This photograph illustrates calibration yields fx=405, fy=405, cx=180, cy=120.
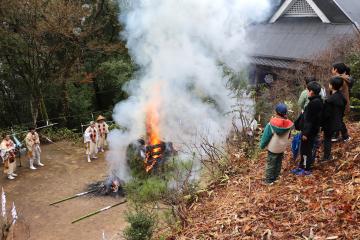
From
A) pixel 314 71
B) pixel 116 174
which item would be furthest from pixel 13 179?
pixel 314 71

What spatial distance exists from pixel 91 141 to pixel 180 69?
4.20m

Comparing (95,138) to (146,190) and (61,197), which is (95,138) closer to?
(61,197)

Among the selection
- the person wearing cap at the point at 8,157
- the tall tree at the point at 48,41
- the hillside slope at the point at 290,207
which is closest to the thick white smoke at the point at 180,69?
the person wearing cap at the point at 8,157

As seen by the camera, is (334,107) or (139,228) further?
(139,228)

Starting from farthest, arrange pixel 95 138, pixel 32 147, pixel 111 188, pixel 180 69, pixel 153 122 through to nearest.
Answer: pixel 95 138 < pixel 32 147 < pixel 153 122 < pixel 180 69 < pixel 111 188

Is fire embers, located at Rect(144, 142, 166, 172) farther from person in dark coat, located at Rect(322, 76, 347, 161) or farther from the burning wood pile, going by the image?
person in dark coat, located at Rect(322, 76, 347, 161)

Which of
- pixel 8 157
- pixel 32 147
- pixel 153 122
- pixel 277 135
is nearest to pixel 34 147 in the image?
pixel 32 147

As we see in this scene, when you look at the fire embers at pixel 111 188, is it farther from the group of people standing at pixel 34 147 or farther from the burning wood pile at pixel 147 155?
the group of people standing at pixel 34 147

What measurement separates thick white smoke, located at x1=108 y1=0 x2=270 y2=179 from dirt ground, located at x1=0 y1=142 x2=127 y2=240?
46.8 inches

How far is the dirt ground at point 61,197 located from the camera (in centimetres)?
944

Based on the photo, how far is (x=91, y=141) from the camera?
14.2 meters

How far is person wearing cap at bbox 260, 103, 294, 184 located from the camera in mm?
6379

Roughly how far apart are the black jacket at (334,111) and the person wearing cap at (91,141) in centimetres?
940

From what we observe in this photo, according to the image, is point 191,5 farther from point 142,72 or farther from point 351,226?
point 351,226
